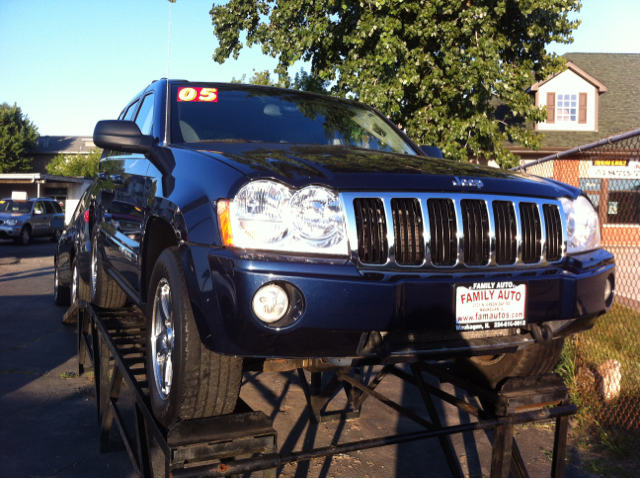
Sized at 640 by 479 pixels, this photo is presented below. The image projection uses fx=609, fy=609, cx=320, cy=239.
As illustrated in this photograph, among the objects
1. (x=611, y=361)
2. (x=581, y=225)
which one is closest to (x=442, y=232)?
(x=581, y=225)

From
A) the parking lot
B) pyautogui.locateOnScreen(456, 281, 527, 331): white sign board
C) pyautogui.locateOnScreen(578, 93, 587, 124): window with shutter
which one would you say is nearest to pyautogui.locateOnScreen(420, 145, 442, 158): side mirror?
pyautogui.locateOnScreen(456, 281, 527, 331): white sign board

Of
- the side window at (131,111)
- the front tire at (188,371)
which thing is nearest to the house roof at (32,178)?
the side window at (131,111)

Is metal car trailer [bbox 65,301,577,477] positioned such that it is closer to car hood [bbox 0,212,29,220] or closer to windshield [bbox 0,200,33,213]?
car hood [bbox 0,212,29,220]

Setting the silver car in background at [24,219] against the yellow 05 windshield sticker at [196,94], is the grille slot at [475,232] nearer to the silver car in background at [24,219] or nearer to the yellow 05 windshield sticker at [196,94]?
the yellow 05 windshield sticker at [196,94]

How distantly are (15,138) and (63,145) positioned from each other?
9.14 m

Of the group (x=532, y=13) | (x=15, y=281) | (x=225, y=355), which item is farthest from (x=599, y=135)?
(x=225, y=355)

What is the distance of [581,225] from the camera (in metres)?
2.90

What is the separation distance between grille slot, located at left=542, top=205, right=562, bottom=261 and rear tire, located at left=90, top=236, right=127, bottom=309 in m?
3.32

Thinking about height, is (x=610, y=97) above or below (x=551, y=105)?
above

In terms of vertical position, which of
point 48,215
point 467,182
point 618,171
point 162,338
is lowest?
point 48,215

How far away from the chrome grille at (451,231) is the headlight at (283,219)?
0.21ft

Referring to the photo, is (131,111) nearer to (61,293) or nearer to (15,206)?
(61,293)

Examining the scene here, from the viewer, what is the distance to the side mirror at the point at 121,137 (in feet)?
10.2

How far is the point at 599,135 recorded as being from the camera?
21.4 metres
